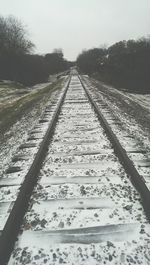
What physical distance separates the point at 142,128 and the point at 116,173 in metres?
3.51

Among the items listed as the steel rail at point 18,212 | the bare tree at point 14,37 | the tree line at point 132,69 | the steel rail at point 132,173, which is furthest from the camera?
the bare tree at point 14,37

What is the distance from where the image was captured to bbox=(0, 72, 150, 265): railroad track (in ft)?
8.13

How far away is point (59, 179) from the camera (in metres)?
3.85

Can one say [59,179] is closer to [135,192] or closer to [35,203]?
[35,203]

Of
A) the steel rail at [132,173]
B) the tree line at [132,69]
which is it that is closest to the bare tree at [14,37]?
the tree line at [132,69]

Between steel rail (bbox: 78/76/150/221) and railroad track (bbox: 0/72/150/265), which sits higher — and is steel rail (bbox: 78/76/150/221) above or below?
above

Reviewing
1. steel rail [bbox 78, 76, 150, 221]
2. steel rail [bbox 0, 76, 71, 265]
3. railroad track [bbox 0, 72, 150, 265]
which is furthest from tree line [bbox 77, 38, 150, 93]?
steel rail [bbox 0, 76, 71, 265]

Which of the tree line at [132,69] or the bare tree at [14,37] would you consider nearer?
the tree line at [132,69]

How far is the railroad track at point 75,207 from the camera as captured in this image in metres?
2.48

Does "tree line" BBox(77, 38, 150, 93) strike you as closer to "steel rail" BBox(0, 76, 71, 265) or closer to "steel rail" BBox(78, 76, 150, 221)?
"steel rail" BBox(78, 76, 150, 221)

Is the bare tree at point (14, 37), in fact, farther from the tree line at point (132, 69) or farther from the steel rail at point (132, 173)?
the steel rail at point (132, 173)

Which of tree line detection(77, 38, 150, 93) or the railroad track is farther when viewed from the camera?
tree line detection(77, 38, 150, 93)

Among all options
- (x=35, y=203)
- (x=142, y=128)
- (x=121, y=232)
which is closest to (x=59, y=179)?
(x=35, y=203)

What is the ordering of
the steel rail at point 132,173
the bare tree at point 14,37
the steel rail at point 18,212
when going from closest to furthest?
the steel rail at point 18,212
the steel rail at point 132,173
the bare tree at point 14,37
